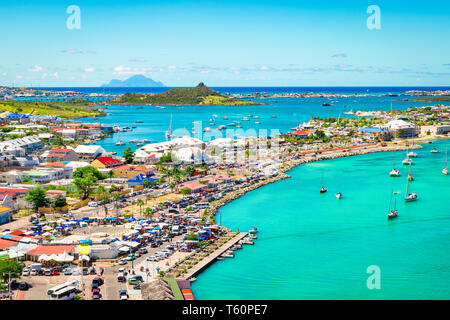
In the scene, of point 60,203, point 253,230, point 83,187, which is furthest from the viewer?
point 83,187

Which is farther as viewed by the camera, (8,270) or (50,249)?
(50,249)

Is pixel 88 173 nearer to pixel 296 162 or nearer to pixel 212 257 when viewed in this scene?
pixel 212 257

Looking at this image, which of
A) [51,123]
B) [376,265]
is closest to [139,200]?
[376,265]

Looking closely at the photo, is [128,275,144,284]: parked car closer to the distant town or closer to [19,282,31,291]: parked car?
the distant town

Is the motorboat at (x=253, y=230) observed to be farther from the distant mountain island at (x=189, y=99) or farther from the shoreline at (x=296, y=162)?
the distant mountain island at (x=189, y=99)

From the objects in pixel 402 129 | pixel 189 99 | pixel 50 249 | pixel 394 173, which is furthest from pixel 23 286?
pixel 189 99

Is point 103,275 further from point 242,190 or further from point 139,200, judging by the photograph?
point 242,190

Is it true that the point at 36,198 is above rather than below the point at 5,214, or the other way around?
above
